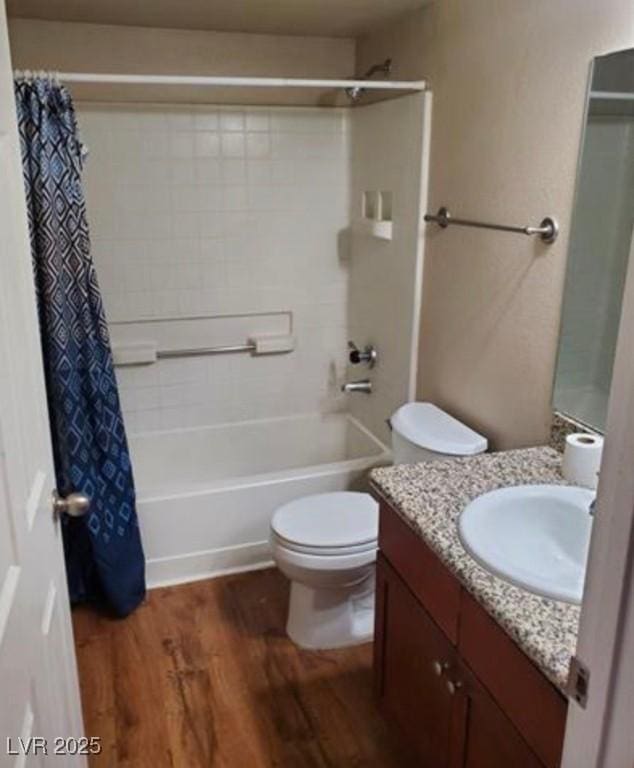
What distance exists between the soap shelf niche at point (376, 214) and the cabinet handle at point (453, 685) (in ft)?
6.00

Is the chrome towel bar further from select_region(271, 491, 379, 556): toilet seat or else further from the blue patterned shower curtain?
the blue patterned shower curtain

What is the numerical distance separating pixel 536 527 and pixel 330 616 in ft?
3.20

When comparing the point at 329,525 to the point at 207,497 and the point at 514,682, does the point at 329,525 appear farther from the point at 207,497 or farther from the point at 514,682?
the point at 514,682

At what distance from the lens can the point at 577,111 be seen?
67.8 inches

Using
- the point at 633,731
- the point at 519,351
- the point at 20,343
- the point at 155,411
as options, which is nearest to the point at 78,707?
the point at 20,343

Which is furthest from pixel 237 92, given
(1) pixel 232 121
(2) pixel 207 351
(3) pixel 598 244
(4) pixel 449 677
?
(4) pixel 449 677

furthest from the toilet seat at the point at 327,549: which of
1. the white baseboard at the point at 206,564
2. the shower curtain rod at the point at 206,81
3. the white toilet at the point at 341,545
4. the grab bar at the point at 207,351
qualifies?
the shower curtain rod at the point at 206,81

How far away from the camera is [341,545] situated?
2.16 m

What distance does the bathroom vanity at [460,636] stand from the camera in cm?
117

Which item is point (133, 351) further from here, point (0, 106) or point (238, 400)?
point (0, 106)

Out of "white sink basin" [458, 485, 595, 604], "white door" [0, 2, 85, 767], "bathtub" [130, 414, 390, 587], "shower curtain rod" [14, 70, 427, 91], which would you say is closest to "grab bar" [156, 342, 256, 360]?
"bathtub" [130, 414, 390, 587]

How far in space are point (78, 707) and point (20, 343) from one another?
0.87m

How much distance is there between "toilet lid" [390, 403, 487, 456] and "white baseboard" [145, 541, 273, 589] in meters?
0.86

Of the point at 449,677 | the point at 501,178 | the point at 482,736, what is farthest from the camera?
the point at 501,178
